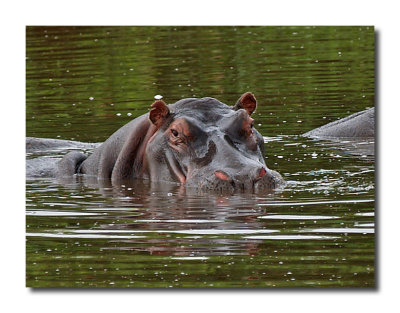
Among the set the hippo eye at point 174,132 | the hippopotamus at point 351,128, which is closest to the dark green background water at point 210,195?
the hippopotamus at point 351,128

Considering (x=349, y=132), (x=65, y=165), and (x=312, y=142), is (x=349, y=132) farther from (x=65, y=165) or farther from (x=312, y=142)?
(x=65, y=165)

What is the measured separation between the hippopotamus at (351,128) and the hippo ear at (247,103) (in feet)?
9.93

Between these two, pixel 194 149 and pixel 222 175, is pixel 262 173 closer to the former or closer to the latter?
pixel 222 175

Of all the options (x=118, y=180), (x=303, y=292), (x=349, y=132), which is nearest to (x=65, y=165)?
(x=118, y=180)

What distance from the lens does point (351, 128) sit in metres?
16.7

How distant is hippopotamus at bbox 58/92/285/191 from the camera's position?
12651 mm

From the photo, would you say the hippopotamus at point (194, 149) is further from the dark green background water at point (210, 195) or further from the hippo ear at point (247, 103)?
the dark green background water at point (210, 195)

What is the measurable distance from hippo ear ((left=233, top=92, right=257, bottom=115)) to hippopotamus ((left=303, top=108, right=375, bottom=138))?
303cm

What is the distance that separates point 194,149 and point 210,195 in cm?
71

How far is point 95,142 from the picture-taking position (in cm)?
1669

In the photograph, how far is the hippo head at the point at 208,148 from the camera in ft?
41.3
